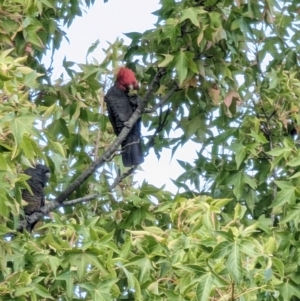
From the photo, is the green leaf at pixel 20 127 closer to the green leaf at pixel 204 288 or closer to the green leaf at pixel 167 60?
the green leaf at pixel 204 288

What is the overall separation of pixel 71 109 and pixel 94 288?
1883 millimetres

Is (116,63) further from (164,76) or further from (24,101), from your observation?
(24,101)

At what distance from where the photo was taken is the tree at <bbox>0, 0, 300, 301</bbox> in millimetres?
3723

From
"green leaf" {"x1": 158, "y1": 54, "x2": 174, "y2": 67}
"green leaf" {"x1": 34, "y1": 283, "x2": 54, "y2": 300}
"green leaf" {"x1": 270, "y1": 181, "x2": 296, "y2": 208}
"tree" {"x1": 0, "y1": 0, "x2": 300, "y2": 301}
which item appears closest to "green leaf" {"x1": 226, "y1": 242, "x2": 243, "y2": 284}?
"tree" {"x1": 0, "y1": 0, "x2": 300, "y2": 301}

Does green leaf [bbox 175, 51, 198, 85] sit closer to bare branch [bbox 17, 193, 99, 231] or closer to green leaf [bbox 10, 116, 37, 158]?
bare branch [bbox 17, 193, 99, 231]

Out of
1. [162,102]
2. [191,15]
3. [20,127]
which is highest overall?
[20,127]

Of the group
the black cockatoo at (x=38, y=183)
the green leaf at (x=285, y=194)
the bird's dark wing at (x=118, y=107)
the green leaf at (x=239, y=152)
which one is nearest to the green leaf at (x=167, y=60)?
the green leaf at (x=239, y=152)

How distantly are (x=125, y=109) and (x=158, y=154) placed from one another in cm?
71

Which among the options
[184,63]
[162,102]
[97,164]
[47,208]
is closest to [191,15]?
[184,63]

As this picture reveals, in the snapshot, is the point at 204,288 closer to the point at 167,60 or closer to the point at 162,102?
the point at 167,60

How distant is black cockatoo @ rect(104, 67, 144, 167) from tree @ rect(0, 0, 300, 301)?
0.11 meters

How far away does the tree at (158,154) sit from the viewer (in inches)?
147

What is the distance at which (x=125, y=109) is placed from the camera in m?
6.71

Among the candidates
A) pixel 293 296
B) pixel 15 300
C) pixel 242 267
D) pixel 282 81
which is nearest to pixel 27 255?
pixel 15 300
